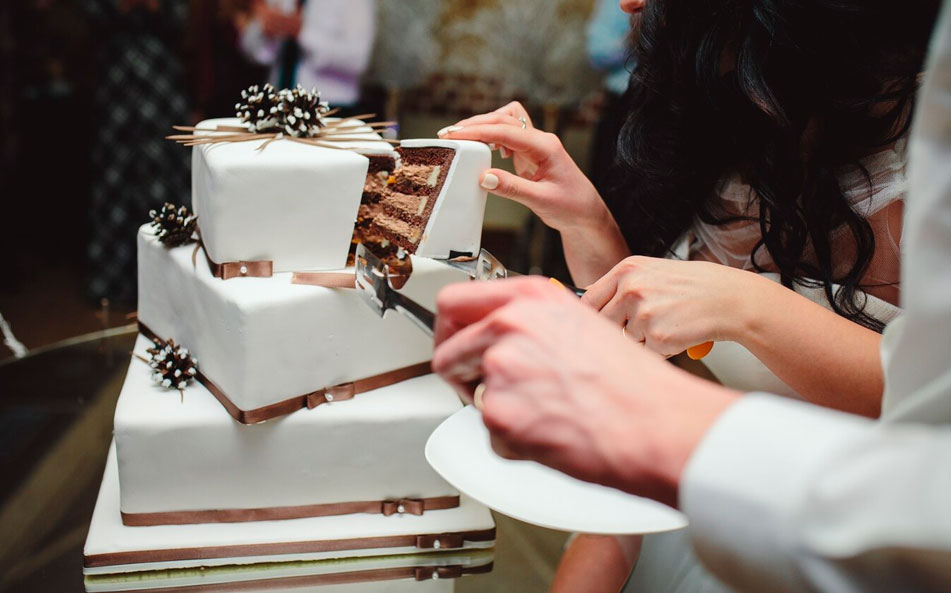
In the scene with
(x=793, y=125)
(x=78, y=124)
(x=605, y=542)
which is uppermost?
(x=793, y=125)

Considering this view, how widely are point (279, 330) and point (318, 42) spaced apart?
2030 millimetres

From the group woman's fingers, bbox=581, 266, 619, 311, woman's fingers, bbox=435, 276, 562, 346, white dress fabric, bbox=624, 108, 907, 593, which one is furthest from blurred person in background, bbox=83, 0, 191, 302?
woman's fingers, bbox=435, 276, 562, 346

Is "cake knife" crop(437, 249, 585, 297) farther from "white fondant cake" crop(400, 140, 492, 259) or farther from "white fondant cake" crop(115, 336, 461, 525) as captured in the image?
"white fondant cake" crop(115, 336, 461, 525)

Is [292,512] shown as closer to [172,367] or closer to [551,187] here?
[172,367]

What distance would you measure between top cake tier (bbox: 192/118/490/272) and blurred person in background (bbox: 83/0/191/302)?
2105 mm

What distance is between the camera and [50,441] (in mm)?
1287

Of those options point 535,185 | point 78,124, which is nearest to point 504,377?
point 535,185

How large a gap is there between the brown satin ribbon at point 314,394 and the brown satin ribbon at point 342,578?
223 mm

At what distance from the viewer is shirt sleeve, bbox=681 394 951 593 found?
41 centimetres

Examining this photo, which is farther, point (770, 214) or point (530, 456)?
point (770, 214)

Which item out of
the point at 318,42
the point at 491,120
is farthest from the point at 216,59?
the point at 491,120

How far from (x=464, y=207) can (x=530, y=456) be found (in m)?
0.65

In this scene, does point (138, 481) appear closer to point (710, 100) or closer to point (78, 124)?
point (710, 100)

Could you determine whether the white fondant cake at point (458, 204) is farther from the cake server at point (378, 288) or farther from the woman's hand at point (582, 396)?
the woman's hand at point (582, 396)
